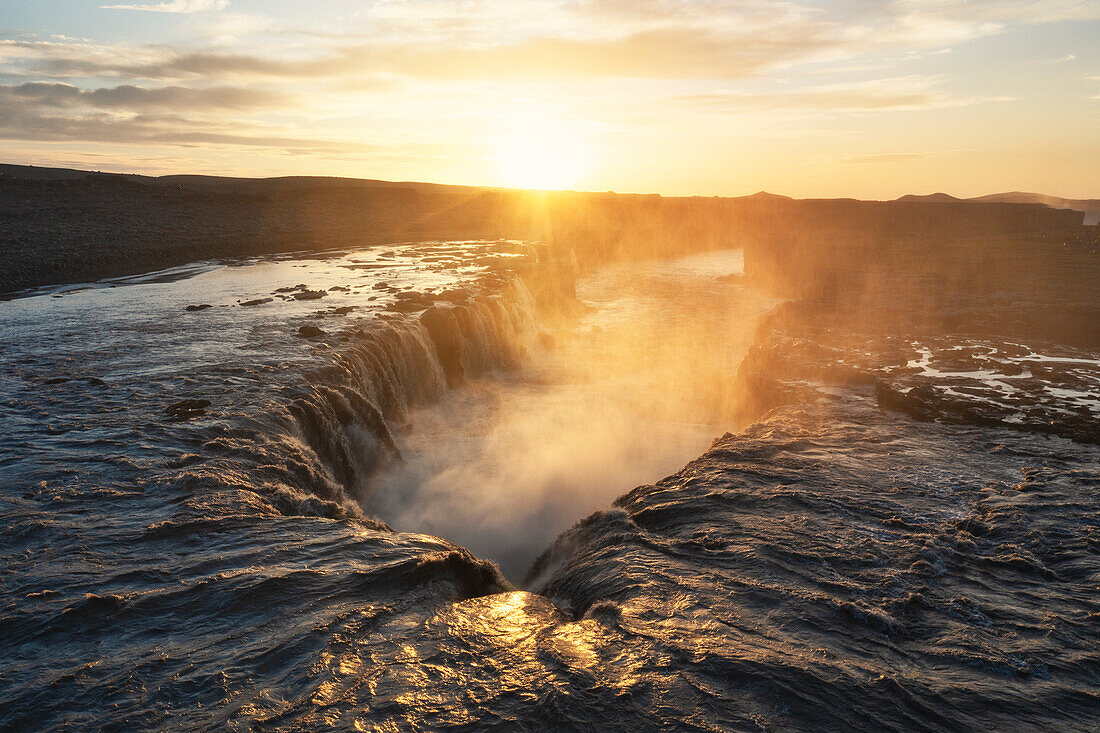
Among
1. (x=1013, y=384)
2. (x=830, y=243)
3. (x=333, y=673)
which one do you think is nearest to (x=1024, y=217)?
(x=830, y=243)

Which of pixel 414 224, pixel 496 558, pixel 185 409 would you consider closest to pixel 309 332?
pixel 185 409

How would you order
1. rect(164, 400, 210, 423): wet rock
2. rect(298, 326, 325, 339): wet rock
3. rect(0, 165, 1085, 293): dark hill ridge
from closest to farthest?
1. rect(164, 400, 210, 423): wet rock
2. rect(298, 326, 325, 339): wet rock
3. rect(0, 165, 1085, 293): dark hill ridge

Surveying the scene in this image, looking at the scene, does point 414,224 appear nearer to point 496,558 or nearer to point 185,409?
point 185,409

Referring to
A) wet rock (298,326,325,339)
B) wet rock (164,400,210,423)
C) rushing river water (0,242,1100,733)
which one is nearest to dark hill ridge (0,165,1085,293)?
wet rock (298,326,325,339)

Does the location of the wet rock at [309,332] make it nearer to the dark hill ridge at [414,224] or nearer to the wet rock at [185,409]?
the wet rock at [185,409]

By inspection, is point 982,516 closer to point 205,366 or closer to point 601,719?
point 601,719

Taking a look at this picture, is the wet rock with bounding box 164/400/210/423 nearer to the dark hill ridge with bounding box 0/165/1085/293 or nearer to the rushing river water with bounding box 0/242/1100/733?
the rushing river water with bounding box 0/242/1100/733

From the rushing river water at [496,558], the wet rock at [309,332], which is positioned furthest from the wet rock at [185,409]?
the wet rock at [309,332]
